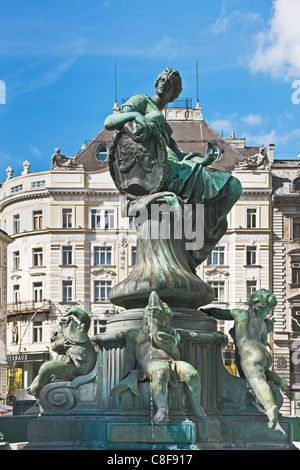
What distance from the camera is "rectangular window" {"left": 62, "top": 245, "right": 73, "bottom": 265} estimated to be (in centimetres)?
6725

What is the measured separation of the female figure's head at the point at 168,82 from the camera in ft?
46.4

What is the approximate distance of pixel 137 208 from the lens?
13344 mm

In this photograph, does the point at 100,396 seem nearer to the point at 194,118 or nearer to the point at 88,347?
the point at 88,347

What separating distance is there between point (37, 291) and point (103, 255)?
5186 mm

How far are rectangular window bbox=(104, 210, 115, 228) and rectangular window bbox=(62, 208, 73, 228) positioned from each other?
242 centimetres

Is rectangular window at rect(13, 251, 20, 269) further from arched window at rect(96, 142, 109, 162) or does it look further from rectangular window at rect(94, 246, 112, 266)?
arched window at rect(96, 142, 109, 162)

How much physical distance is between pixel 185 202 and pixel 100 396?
2.91 m

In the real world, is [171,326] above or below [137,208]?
below

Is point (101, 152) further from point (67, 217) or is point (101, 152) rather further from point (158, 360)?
point (158, 360)

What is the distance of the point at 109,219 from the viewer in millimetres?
67938

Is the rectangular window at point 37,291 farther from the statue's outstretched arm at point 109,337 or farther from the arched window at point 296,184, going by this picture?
the statue's outstretched arm at point 109,337

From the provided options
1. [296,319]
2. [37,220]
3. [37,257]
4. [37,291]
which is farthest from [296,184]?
[37,291]
